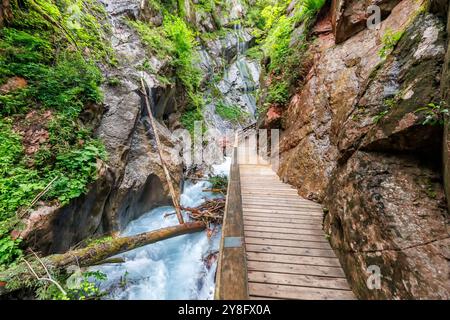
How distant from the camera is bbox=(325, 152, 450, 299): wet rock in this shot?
171 cm

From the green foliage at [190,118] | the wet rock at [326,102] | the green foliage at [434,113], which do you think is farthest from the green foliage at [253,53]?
Result: the green foliage at [434,113]

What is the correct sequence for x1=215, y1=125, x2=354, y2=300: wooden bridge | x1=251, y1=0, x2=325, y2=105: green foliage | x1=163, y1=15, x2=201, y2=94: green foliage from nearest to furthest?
x1=215, y1=125, x2=354, y2=300: wooden bridge < x1=251, y1=0, x2=325, y2=105: green foliage < x1=163, y1=15, x2=201, y2=94: green foliage

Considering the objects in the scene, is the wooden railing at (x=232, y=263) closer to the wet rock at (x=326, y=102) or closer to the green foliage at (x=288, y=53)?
the wet rock at (x=326, y=102)

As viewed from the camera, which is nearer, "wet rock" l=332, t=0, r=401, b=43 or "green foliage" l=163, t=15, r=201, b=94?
"wet rock" l=332, t=0, r=401, b=43

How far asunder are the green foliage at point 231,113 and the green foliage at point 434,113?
17463mm

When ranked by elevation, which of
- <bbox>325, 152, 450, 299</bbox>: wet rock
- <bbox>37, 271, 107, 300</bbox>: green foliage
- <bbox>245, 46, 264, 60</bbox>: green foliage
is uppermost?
<bbox>245, 46, 264, 60</bbox>: green foliage

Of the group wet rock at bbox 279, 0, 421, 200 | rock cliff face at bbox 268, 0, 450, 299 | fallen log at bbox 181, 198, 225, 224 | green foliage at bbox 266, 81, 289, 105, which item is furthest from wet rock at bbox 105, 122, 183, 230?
rock cliff face at bbox 268, 0, 450, 299

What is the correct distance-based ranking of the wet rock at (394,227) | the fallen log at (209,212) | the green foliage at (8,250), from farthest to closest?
the fallen log at (209,212), the green foliage at (8,250), the wet rock at (394,227)

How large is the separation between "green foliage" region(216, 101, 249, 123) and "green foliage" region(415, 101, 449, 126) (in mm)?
17463

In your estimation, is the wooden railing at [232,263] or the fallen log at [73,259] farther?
the fallen log at [73,259]

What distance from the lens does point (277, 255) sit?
289 cm

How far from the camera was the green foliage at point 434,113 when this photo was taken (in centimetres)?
198

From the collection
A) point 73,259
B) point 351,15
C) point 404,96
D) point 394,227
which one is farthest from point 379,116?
point 73,259

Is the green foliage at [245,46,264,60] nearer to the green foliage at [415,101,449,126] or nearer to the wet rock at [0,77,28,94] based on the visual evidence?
the wet rock at [0,77,28,94]
